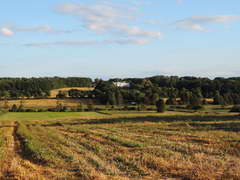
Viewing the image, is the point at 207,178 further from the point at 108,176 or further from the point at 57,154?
the point at 57,154

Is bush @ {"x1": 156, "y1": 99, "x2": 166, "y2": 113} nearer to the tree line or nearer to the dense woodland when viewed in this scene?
the dense woodland

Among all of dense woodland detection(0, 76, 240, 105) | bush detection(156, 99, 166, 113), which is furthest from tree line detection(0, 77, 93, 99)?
bush detection(156, 99, 166, 113)

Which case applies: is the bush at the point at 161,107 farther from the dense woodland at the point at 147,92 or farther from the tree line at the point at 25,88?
the tree line at the point at 25,88

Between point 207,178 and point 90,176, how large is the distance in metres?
4.36

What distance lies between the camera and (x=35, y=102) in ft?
366

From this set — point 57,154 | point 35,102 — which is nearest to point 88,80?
point 35,102

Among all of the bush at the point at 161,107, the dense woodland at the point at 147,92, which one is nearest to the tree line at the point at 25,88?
the dense woodland at the point at 147,92

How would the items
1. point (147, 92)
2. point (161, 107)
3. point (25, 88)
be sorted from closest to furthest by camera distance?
point (161, 107), point (147, 92), point (25, 88)

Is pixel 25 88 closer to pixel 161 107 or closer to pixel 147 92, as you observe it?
pixel 147 92

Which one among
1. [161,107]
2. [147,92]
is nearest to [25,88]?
[147,92]

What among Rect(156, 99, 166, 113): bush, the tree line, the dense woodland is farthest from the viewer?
the tree line

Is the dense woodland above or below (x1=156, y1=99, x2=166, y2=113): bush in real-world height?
above

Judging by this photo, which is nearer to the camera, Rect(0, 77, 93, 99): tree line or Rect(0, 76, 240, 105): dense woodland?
Rect(0, 76, 240, 105): dense woodland

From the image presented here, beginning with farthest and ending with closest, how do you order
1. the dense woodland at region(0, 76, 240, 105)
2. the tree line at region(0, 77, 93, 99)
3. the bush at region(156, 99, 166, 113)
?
1. the tree line at region(0, 77, 93, 99)
2. the dense woodland at region(0, 76, 240, 105)
3. the bush at region(156, 99, 166, 113)
